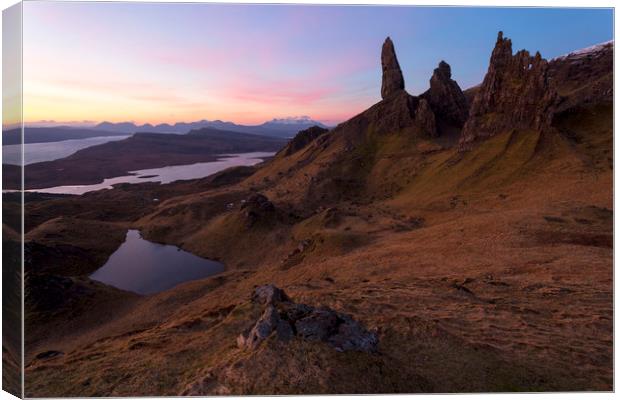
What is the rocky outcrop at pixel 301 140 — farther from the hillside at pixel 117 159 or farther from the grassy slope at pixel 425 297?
the grassy slope at pixel 425 297

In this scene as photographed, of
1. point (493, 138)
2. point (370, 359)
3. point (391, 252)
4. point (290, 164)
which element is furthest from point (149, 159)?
point (370, 359)

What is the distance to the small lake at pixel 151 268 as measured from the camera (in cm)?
3302

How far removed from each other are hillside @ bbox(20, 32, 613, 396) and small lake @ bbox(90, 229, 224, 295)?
173 centimetres

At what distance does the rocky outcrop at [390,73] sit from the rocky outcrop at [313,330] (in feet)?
233

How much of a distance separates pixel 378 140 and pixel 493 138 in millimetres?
24144

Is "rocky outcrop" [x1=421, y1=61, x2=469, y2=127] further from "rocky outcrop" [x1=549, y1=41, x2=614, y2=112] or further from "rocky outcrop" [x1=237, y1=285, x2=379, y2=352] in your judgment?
"rocky outcrop" [x1=237, y1=285, x2=379, y2=352]

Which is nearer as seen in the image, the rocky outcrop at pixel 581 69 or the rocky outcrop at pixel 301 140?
the rocky outcrop at pixel 581 69

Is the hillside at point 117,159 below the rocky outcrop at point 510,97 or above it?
below

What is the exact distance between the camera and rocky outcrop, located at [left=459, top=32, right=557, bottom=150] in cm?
4384

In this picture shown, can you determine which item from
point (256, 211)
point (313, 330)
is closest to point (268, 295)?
point (313, 330)

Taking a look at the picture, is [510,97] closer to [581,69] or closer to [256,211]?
[256,211]

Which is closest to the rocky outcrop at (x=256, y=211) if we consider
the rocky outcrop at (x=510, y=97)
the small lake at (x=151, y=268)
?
the small lake at (x=151, y=268)

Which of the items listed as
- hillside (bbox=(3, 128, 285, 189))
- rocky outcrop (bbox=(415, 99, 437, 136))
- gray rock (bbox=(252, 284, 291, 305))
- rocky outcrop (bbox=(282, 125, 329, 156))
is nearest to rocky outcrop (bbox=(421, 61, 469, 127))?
rocky outcrop (bbox=(415, 99, 437, 136))

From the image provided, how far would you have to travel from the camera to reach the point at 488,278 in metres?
15.9
